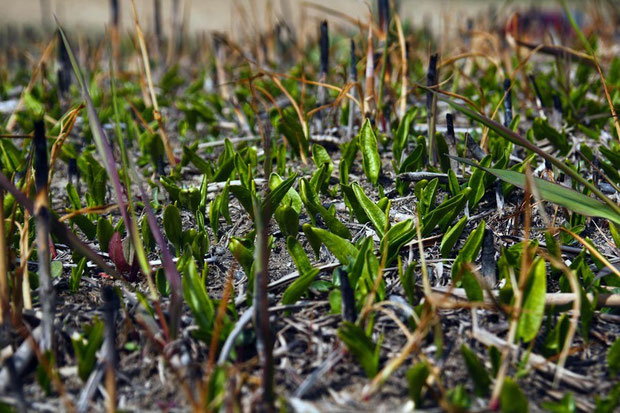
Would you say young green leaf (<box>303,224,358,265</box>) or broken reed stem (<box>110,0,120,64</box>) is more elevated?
broken reed stem (<box>110,0,120,64</box>)

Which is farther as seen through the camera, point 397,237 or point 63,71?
point 63,71

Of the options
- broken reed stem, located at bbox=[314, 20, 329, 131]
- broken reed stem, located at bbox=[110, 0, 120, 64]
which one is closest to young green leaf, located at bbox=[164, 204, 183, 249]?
broken reed stem, located at bbox=[314, 20, 329, 131]

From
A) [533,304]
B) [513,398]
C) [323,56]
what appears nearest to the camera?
[513,398]

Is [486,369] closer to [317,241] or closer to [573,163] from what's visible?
[317,241]

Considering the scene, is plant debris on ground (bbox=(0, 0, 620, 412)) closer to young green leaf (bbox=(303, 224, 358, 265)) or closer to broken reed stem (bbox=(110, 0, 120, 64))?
young green leaf (bbox=(303, 224, 358, 265))

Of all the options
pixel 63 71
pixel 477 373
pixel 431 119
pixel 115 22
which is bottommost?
pixel 477 373

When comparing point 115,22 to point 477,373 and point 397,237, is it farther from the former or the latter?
point 477,373

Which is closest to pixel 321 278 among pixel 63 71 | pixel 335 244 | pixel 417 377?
pixel 335 244

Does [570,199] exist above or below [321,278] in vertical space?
above

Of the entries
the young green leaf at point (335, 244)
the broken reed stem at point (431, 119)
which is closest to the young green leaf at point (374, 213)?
the young green leaf at point (335, 244)
